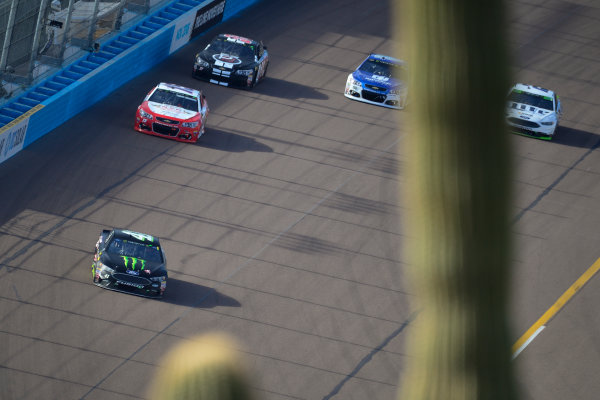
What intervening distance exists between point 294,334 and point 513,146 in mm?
17910

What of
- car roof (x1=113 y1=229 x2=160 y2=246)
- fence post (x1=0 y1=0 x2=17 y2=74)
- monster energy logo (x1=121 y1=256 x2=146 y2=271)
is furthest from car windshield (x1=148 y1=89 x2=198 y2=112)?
monster energy logo (x1=121 y1=256 x2=146 y2=271)

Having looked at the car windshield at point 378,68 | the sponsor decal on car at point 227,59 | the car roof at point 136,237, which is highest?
the car windshield at point 378,68

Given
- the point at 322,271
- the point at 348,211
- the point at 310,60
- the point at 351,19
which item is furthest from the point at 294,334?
the point at 351,19

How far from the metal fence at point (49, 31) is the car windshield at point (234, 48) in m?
3.43

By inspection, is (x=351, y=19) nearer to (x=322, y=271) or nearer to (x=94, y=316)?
(x=322, y=271)

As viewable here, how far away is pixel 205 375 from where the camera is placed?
1540 millimetres

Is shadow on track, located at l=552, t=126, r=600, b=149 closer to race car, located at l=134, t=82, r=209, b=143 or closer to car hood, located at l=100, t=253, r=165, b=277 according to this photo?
race car, located at l=134, t=82, r=209, b=143

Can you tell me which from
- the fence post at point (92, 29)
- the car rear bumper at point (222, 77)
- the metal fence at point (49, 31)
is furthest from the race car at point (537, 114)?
the fence post at point (92, 29)

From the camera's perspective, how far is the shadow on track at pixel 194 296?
19.7 m

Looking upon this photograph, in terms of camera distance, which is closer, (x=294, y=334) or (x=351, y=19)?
(x=294, y=334)

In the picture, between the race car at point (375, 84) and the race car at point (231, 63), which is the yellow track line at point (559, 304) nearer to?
the race car at point (375, 84)

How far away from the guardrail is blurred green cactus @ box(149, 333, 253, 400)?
78.0ft

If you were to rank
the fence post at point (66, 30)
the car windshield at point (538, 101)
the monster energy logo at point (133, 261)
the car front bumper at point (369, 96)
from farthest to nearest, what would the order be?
the car front bumper at point (369, 96) < the car windshield at point (538, 101) < the fence post at point (66, 30) < the monster energy logo at point (133, 261)

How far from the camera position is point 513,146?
147 centimetres
